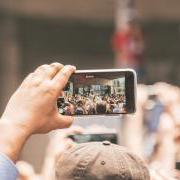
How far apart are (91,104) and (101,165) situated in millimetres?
181

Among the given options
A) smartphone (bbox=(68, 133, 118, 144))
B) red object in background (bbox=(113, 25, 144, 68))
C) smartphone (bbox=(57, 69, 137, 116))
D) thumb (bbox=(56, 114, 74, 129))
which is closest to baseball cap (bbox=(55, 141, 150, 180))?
smartphone (bbox=(57, 69, 137, 116))

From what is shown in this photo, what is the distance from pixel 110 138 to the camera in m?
3.69

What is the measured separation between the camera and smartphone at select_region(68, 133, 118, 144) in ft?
12.1

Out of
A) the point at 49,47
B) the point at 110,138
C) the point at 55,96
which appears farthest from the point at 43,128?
the point at 49,47

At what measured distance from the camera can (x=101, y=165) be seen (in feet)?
9.12

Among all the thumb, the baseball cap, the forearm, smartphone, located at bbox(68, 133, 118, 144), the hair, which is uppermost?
the hair

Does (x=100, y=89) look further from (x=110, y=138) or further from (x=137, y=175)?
(x=110, y=138)

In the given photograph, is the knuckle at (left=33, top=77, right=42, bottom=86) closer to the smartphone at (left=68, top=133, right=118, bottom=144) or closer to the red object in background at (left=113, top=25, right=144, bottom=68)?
the smartphone at (left=68, top=133, right=118, bottom=144)

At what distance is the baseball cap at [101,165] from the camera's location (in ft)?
9.05

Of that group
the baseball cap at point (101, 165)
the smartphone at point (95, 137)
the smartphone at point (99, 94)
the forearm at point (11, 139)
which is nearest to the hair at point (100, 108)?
the smartphone at point (99, 94)

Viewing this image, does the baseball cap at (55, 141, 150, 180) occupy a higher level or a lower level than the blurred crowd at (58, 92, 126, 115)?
lower

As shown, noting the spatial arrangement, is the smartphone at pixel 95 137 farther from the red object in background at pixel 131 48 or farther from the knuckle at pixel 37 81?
the red object in background at pixel 131 48

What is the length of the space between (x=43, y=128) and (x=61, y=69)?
0.57ft

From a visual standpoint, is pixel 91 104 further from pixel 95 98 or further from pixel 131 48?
pixel 131 48
